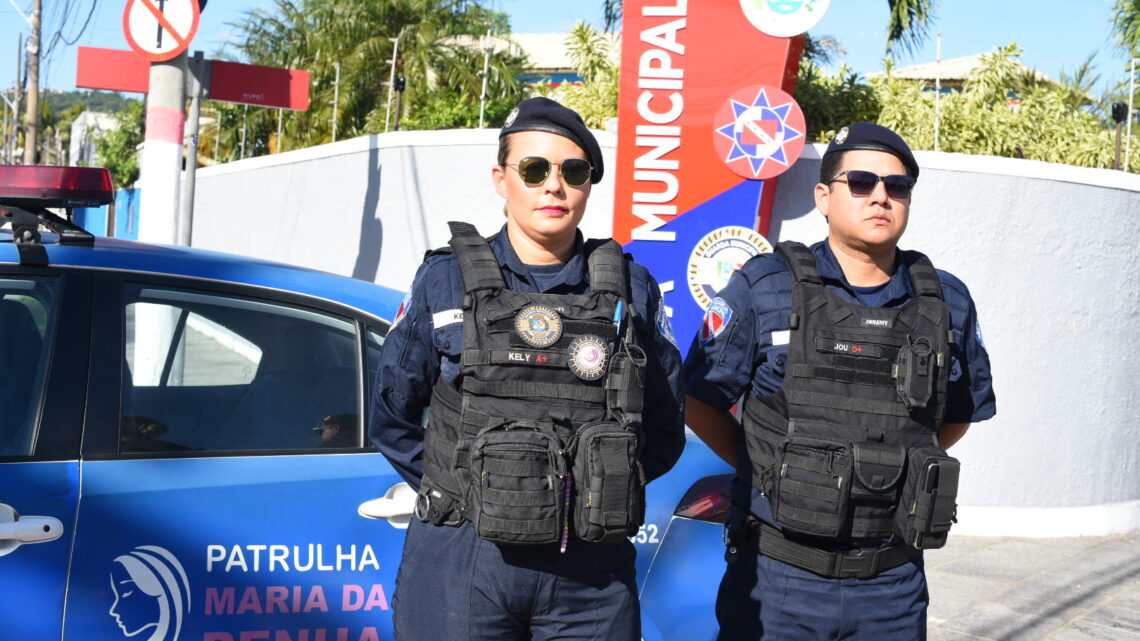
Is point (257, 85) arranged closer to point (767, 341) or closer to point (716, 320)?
point (716, 320)

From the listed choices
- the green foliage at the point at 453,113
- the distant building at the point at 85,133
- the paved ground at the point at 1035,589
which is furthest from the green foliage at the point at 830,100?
the distant building at the point at 85,133

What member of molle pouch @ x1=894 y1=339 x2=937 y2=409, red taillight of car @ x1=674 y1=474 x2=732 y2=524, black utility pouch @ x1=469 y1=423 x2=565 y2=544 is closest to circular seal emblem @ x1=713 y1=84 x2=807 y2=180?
red taillight of car @ x1=674 y1=474 x2=732 y2=524

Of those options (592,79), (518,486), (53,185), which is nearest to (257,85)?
(592,79)

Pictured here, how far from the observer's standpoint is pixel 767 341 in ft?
8.34

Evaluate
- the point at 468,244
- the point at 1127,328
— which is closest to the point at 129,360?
the point at 468,244

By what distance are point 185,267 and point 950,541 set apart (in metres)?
5.39

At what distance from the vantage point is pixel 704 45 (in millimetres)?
6480

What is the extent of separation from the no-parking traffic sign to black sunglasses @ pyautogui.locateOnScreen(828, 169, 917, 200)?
220 inches

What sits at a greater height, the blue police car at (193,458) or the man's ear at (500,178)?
the man's ear at (500,178)

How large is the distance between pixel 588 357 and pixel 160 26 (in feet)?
19.2

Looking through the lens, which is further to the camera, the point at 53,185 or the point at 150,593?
the point at 53,185

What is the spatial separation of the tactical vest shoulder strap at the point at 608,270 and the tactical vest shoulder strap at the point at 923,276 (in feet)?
2.38

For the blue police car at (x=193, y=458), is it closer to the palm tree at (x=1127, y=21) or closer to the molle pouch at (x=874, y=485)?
the molle pouch at (x=874, y=485)

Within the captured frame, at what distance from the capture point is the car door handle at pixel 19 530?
8.11ft
